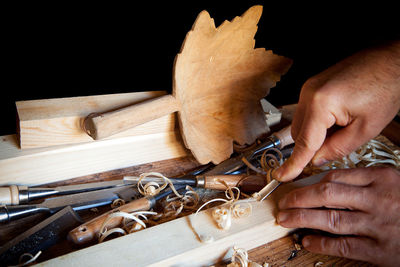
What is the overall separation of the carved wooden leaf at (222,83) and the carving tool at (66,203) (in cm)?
29

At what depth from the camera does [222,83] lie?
112 cm

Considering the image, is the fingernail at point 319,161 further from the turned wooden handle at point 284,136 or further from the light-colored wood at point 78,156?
the light-colored wood at point 78,156

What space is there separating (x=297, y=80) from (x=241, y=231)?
141cm

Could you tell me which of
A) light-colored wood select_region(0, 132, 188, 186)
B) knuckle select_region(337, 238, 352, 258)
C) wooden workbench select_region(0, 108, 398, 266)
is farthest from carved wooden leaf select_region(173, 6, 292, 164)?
knuckle select_region(337, 238, 352, 258)

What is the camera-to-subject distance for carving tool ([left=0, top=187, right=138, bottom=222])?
2.62ft

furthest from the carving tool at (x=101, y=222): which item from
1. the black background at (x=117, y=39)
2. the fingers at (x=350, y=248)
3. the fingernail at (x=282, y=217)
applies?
the black background at (x=117, y=39)

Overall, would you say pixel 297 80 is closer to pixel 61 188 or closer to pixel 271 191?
pixel 271 191

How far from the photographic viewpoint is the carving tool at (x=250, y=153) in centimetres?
107

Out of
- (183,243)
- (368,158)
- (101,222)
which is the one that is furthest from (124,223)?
(368,158)

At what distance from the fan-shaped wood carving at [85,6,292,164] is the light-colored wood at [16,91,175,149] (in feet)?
0.20

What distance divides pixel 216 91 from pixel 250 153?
0.24m

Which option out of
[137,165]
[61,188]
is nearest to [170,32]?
[137,165]

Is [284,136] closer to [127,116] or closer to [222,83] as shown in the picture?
[222,83]

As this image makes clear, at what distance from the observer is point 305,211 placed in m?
0.84
